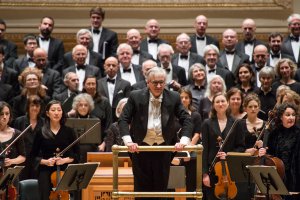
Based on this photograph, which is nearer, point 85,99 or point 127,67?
point 85,99

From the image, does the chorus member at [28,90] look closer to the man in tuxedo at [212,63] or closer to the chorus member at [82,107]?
the chorus member at [82,107]

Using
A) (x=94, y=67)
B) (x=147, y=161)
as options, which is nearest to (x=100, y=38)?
(x=94, y=67)

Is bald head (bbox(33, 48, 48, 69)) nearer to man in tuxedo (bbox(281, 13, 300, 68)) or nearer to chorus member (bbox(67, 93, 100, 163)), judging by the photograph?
chorus member (bbox(67, 93, 100, 163))

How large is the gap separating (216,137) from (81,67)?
236cm

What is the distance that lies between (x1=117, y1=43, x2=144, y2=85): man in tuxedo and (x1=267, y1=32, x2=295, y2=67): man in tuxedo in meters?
1.57

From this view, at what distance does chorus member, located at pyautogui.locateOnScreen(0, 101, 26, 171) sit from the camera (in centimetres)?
740

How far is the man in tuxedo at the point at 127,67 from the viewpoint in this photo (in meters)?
9.44

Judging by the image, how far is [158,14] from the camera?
38.6ft

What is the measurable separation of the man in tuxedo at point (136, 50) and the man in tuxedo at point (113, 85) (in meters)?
0.56

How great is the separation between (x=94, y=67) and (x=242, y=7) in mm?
3040

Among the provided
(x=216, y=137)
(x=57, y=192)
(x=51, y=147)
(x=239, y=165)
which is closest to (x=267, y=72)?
(x=216, y=137)

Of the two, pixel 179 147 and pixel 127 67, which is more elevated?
pixel 127 67

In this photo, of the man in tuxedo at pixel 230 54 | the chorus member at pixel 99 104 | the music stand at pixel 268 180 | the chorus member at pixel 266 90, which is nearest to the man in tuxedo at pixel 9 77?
the chorus member at pixel 99 104

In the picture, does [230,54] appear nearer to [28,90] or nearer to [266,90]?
[266,90]
